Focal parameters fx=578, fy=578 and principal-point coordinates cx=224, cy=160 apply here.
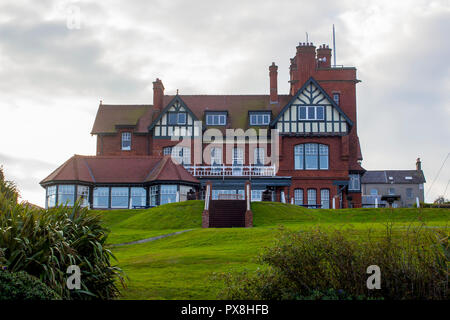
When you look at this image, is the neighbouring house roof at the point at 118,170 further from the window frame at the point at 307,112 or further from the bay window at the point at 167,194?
the window frame at the point at 307,112

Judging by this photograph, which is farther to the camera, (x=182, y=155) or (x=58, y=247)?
(x=182, y=155)

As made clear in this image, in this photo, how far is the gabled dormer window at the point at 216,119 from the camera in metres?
51.3

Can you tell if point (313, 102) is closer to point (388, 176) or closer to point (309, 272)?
point (309, 272)

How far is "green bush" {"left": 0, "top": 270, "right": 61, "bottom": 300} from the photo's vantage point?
32.8 feet

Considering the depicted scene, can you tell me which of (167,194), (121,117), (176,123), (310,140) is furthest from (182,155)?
(310,140)

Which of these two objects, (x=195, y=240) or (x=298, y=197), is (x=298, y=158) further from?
(x=195, y=240)

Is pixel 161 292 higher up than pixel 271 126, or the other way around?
pixel 271 126

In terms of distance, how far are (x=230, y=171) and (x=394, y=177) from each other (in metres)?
48.4

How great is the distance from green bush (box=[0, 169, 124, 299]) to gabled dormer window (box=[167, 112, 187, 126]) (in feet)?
119

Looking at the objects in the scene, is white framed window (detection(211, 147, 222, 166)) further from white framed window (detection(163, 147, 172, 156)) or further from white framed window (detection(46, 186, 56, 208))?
white framed window (detection(46, 186, 56, 208))

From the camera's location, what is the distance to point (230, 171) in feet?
155

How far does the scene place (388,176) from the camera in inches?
3499

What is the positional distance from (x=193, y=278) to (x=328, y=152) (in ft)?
113

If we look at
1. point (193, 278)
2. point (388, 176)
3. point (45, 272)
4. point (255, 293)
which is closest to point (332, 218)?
point (193, 278)
